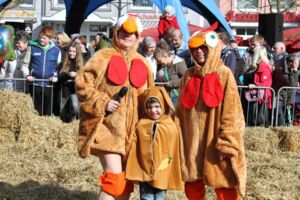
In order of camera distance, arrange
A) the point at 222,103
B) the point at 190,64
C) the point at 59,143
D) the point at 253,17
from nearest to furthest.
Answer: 1. the point at 222,103
2. the point at 59,143
3. the point at 190,64
4. the point at 253,17

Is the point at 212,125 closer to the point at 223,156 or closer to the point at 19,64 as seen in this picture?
the point at 223,156

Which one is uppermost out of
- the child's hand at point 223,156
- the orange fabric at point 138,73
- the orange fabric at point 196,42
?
the orange fabric at point 196,42

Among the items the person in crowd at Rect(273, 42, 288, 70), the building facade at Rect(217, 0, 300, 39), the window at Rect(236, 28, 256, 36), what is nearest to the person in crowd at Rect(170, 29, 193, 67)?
the person in crowd at Rect(273, 42, 288, 70)

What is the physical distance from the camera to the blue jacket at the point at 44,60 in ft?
33.8

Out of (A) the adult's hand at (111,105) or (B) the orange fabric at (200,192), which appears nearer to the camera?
(A) the adult's hand at (111,105)

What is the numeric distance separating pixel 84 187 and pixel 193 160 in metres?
1.87

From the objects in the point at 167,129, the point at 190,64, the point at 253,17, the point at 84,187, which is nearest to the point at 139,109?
the point at 167,129

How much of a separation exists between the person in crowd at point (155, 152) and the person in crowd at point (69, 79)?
458cm

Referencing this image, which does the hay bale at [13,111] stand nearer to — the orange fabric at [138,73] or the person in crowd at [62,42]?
the person in crowd at [62,42]

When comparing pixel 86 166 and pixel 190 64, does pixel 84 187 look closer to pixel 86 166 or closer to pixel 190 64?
pixel 86 166

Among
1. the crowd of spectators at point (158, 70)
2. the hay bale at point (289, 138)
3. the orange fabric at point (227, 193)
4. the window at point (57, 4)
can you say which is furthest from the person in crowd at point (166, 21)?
the window at point (57, 4)

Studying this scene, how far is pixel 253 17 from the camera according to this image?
38625 millimetres

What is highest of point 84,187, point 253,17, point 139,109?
point 253,17

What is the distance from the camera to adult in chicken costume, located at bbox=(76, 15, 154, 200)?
5.42 metres
